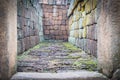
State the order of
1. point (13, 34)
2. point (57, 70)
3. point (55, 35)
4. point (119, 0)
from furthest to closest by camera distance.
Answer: point (55, 35) < point (57, 70) < point (13, 34) < point (119, 0)

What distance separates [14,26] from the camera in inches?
102

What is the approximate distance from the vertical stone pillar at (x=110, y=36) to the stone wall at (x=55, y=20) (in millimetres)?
7653

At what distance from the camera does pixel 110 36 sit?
7.70 feet

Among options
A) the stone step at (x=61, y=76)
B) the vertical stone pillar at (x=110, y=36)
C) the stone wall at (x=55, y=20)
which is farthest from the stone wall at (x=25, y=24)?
the stone wall at (x=55, y=20)

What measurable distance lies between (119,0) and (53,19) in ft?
26.3

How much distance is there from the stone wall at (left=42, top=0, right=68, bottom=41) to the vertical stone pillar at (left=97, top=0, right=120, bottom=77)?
25.1ft

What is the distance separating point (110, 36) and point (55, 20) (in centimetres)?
798

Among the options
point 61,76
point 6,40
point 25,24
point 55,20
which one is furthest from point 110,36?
point 55,20

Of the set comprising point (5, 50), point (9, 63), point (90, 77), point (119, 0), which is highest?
point (119, 0)

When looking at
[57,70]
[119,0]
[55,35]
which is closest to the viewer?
[119,0]

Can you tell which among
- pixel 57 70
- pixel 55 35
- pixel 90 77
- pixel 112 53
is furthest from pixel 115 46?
pixel 55 35

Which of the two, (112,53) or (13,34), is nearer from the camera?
(112,53)

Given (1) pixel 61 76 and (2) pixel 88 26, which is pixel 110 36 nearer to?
(1) pixel 61 76

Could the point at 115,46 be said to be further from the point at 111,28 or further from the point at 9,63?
the point at 9,63
